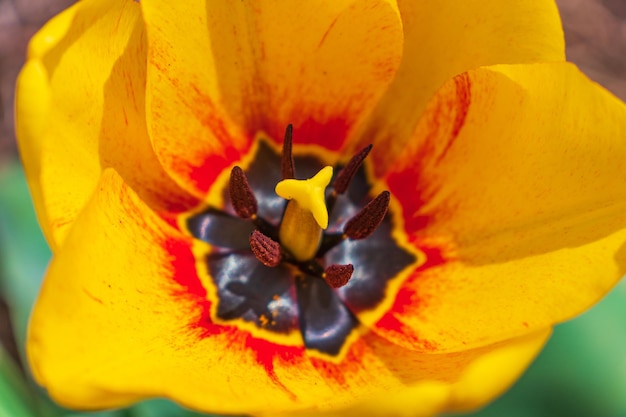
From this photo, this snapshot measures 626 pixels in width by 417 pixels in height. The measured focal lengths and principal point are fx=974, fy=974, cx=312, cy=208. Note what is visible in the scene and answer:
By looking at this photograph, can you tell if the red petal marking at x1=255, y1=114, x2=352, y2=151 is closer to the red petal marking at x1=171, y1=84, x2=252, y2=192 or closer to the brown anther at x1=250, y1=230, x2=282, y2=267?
the red petal marking at x1=171, y1=84, x2=252, y2=192

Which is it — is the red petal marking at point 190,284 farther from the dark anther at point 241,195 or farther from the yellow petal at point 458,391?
the yellow petal at point 458,391

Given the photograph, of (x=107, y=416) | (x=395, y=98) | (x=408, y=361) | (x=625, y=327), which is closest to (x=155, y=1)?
(x=395, y=98)

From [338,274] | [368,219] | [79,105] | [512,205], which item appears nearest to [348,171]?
[368,219]

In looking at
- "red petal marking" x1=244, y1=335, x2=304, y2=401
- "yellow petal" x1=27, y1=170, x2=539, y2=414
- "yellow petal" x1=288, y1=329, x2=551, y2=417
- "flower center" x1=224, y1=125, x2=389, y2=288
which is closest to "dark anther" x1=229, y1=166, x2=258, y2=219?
"flower center" x1=224, y1=125, x2=389, y2=288

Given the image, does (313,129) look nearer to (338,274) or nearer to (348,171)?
(348,171)

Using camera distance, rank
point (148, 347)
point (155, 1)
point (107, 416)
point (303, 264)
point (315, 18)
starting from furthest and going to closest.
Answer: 1. point (107, 416)
2. point (303, 264)
3. point (315, 18)
4. point (155, 1)
5. point (148, 347)

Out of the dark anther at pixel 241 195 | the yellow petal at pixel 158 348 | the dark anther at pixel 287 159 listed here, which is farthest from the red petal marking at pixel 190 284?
the dark anther at pixel 287 159

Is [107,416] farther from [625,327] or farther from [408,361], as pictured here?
[625,327]

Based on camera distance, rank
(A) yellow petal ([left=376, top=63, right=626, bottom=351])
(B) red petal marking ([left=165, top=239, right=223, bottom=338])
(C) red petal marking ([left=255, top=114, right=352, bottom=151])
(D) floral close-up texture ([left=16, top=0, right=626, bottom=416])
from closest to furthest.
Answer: (D) floral close-up texture ([left=16, top=0, right=626, bottom=416]) < (A) yellow petal ([left=376, top=63, right=626, bottom=351]) < (B) red petal marking ([left=165, top=239, right=223, bottom=338]) < (C) red petal marking ([left=255, top=114, right=352, bottom=151])
